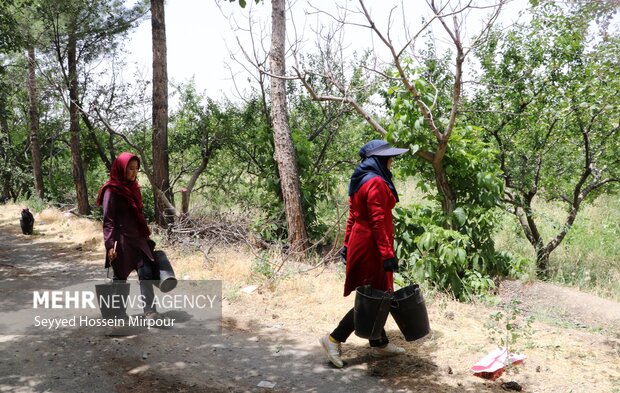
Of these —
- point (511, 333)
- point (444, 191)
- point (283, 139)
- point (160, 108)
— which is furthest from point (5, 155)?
point (511, 333)

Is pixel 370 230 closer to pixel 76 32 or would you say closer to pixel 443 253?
pixel 443 253

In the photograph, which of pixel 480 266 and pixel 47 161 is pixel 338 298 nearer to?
pixel 480 266

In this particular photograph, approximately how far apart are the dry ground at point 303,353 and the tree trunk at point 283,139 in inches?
84.3

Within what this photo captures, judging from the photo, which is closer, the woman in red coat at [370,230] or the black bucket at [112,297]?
the woman in red coat at [370,230]

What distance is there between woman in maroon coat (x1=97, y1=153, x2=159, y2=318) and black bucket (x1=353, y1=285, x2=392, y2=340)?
220cm

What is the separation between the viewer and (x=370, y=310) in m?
4.02

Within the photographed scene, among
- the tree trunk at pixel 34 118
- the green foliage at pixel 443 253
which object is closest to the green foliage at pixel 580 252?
the green foliage at pixel 443 253

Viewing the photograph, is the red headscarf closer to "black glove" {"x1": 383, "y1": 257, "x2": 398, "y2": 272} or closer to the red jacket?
the red jacket

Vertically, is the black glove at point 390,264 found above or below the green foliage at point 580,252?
above

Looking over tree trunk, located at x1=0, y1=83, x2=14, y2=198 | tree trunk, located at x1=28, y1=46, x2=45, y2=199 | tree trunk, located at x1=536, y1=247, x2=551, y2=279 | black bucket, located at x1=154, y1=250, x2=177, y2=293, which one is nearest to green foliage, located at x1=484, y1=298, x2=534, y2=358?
black bucket, located at x1=154, y1=250, x2=177, y2=293

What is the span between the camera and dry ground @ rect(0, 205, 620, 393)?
12.8 ft

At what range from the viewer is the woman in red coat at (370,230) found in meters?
4.00

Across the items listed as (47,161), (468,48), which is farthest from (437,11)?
(47,161)

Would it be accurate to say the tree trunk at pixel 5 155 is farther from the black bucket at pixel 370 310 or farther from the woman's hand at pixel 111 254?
the black bucket at pixel 370 310
